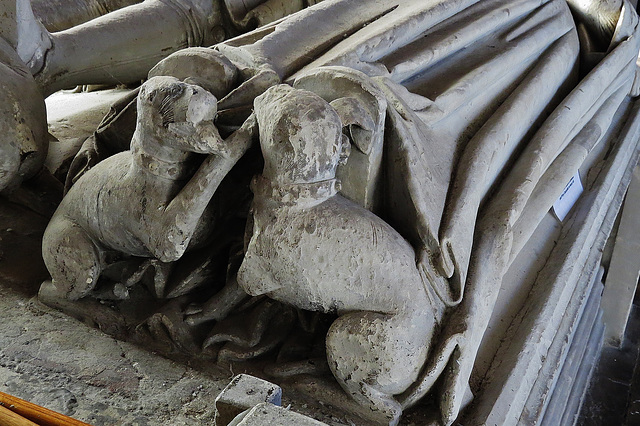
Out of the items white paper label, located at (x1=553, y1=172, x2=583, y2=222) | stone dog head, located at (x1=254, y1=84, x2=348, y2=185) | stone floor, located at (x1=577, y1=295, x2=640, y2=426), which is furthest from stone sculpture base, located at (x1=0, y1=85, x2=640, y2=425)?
stone floor, located at (x1=577, y1=295, x2=640, y2=426)

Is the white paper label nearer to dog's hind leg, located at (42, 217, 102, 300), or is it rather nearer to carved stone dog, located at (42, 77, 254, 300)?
carved stone dog, located at (42, 77, 254, 300)

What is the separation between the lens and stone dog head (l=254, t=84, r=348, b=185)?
128cm

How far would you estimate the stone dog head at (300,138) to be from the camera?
1.28 meters

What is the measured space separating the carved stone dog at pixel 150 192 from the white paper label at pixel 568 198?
4.81 ft

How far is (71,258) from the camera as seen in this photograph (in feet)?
5.35

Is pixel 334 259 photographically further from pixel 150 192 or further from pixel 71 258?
pixel 71 258

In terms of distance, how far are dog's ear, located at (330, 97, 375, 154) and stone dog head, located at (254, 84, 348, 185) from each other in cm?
6

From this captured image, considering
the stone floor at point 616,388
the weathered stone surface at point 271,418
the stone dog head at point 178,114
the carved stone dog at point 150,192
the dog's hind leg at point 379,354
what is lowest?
the stone floor at point 616,388

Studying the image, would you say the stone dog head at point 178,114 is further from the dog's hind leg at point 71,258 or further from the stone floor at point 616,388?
the stone floor at point 616,388

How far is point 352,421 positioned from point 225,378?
335 mm

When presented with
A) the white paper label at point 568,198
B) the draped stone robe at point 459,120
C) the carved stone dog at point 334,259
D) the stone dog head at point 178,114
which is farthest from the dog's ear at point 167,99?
the white paper label at point 568,198

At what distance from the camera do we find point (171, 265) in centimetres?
173

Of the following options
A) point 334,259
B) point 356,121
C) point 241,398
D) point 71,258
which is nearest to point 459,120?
point 356,121

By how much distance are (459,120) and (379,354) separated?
2.57ft
